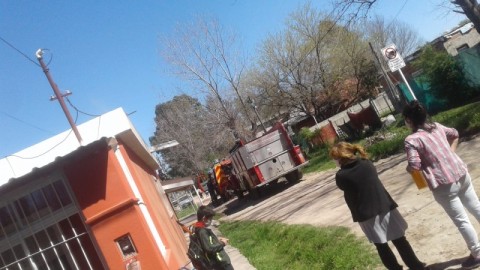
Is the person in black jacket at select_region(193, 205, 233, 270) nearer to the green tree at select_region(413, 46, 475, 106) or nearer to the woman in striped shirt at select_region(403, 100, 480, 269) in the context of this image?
the woman in striped shirt at select_region(403, 100, 480, 269)

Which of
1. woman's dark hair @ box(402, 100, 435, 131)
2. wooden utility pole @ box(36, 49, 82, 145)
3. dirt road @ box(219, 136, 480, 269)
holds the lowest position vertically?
dirt road @ box(219, 136, 480, 269)

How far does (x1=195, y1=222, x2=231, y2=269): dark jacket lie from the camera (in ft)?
17.5

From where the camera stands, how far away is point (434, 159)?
13.1 ft

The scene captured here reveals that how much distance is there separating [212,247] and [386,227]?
217 centimetres

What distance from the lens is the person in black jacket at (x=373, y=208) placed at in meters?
4.22

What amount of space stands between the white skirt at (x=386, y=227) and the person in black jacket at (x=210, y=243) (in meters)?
2.01

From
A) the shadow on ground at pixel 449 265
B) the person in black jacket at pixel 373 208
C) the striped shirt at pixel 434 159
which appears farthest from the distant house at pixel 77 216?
the striped shirt at pixel 434 159

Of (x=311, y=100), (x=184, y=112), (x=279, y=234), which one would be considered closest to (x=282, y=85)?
(x=311, y=100)

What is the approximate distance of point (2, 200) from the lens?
610cm

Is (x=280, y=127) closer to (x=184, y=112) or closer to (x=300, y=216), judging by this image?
(x=300, y=216)

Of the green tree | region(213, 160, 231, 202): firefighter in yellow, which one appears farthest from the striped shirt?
region(213, 160, 231, 202): firefighter in yellow

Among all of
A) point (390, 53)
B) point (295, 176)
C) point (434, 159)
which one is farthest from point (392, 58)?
point (295, 176)

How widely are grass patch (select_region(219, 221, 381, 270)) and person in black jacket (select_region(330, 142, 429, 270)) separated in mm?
813

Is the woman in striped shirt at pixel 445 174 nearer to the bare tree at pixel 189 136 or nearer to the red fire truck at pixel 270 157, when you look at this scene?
the red fire truck at pixel 270 157
